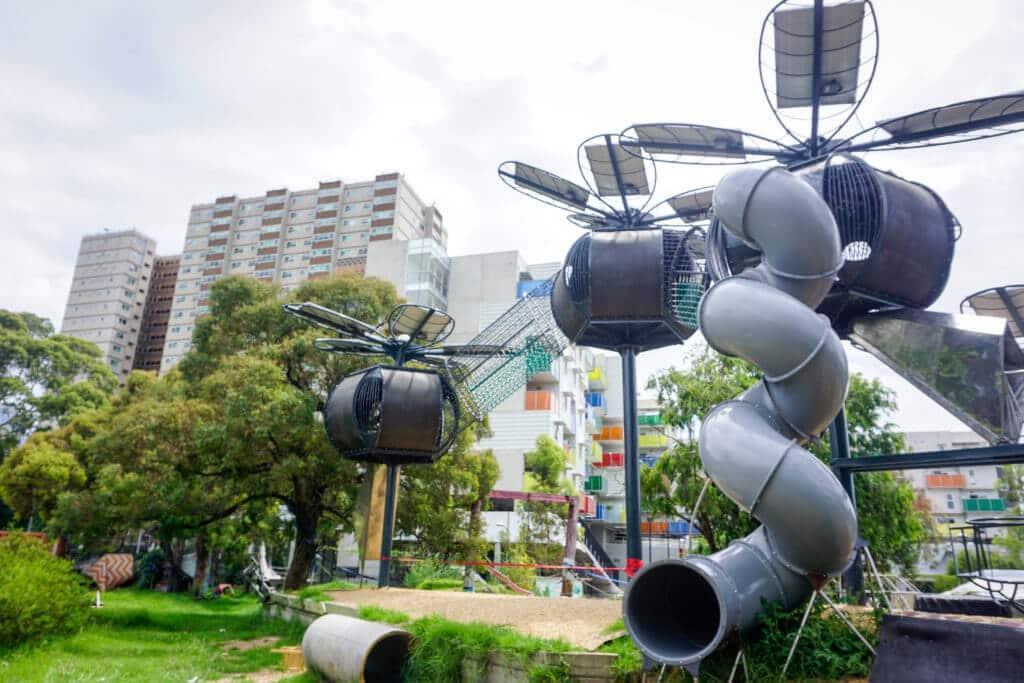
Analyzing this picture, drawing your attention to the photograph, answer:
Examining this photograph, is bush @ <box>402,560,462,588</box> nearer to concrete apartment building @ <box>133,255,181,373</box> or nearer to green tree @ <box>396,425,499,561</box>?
green tree @ <box>396,425,499,561</box>

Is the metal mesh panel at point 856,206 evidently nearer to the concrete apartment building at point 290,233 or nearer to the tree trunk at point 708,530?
the tree trunk at point 708,530

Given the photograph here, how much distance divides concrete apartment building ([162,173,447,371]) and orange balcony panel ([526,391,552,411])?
35299mm

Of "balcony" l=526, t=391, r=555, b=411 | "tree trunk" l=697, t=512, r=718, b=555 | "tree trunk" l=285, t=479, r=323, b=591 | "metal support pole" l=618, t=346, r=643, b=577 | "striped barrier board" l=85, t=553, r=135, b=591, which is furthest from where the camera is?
"balcony" l=526, t=391, r=555, b=411

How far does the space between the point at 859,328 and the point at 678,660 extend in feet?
17.1

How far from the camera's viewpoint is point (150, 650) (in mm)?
14070

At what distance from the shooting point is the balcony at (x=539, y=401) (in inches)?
1609

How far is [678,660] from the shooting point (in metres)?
6.17

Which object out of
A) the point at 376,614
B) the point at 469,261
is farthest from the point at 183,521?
the point at 469,261

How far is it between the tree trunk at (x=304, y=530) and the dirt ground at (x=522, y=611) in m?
6.64

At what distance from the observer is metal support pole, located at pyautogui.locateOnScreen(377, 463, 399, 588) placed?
667 inches

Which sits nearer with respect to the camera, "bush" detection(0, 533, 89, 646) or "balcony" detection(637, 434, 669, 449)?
"bush" detection(0, 533, 89, 646)

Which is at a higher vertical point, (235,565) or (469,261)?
(469,261)

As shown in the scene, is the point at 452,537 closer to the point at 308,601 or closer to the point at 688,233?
the point at 308,601

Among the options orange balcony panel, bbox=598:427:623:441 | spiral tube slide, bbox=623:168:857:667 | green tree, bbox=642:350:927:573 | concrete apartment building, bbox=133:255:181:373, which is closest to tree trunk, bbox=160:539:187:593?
green tree, bbox=642:350:927:573
